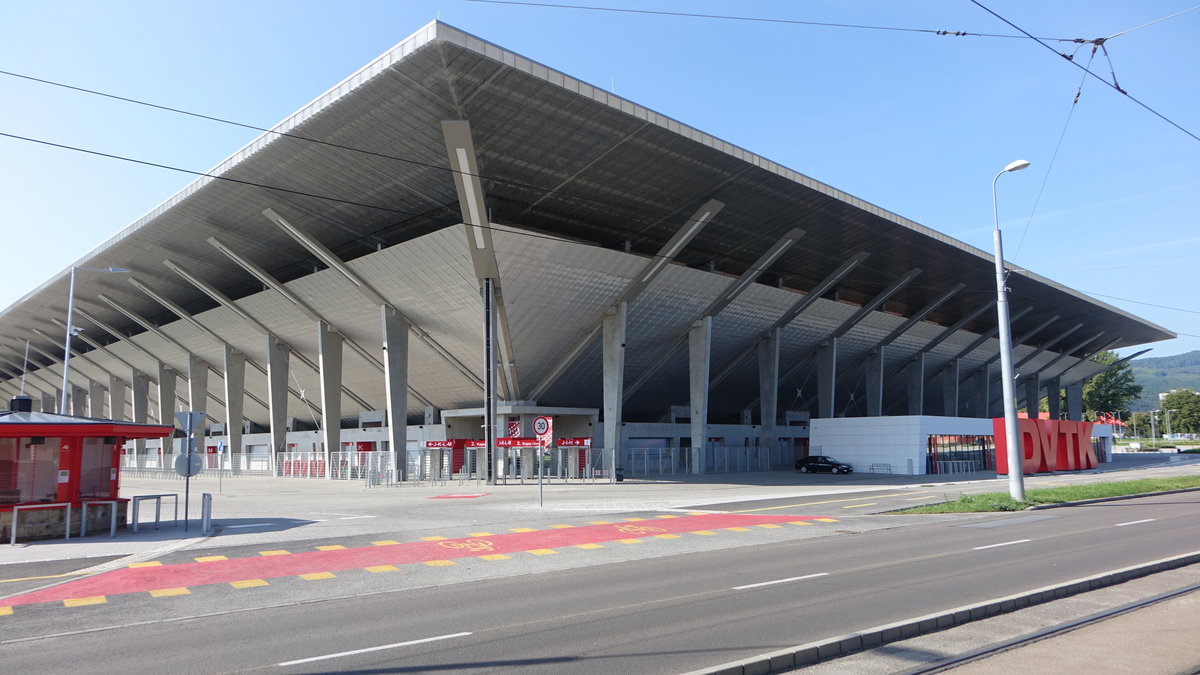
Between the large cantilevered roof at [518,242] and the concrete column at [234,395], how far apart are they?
1635 mm

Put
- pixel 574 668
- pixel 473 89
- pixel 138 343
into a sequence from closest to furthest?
pixel 574 668 → pixel 473 89 → pixel 138 343

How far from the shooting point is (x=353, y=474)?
157 ft

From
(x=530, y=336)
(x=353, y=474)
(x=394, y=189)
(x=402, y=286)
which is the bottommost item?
(x=353, y=474)

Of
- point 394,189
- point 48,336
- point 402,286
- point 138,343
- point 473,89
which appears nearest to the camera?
point 473,89

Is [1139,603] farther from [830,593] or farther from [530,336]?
[530,336]

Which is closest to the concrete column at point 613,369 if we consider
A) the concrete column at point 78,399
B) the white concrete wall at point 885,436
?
the white concrete wall at point 885,436

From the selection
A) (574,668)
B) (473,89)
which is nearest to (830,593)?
(574,668)

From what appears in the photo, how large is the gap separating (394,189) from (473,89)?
9.64m

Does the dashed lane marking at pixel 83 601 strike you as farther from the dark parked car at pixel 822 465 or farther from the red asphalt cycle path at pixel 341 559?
the dark parked car at pixel 822 465

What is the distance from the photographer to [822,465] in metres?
49.3

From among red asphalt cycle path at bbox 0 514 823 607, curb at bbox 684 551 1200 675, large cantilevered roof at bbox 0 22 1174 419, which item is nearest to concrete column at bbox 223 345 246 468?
large cantilevered roof at bbox 0 22 1174 419

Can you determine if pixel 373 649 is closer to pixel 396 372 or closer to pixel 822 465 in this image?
pixel 396 372

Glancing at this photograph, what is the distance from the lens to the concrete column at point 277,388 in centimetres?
5411

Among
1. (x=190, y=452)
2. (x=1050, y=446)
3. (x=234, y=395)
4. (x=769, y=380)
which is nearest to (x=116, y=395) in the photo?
(x=234, y=395)
